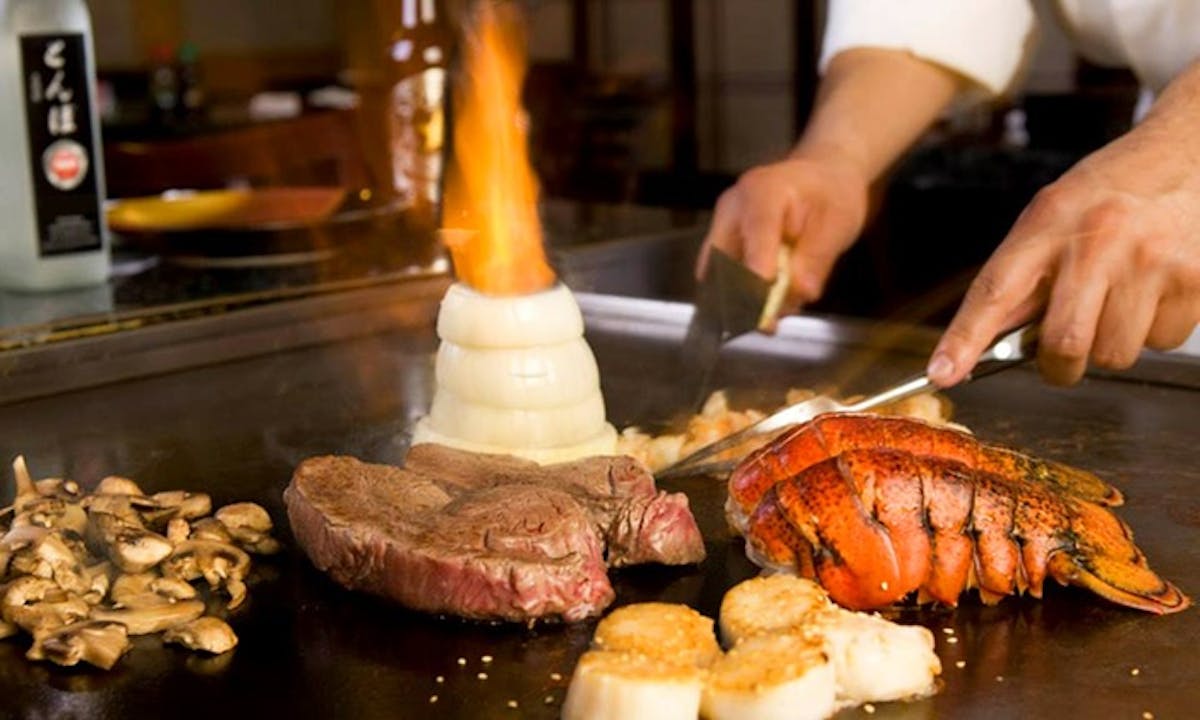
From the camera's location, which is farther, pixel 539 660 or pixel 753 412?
pixel 753 412

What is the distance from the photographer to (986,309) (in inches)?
83.6

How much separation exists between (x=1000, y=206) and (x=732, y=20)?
12.9 ft

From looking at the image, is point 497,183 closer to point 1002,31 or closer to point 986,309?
point 986,309

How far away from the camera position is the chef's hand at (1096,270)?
213cm

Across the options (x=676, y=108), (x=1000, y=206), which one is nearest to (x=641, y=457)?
(x=1000, y=206)

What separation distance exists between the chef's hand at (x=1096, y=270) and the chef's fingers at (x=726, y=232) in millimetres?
751

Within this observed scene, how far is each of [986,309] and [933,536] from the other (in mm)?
508

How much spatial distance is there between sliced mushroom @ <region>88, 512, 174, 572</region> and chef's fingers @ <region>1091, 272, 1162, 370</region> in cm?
132

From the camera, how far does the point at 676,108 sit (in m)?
8.84

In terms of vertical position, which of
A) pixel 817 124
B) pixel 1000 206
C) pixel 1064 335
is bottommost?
pixel 1000 206

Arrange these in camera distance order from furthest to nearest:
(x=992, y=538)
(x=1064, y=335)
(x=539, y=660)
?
(x=1064, y=335), (x=992, y=538), (x=539, y=660)

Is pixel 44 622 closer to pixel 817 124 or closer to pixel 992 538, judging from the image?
pixel 992 538

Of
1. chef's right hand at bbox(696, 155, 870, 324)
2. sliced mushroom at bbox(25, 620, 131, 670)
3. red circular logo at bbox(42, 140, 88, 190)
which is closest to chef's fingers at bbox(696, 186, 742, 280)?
chef's right hand at bbox(696, 155, 870, 324)

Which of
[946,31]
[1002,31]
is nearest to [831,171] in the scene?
[946,31]
